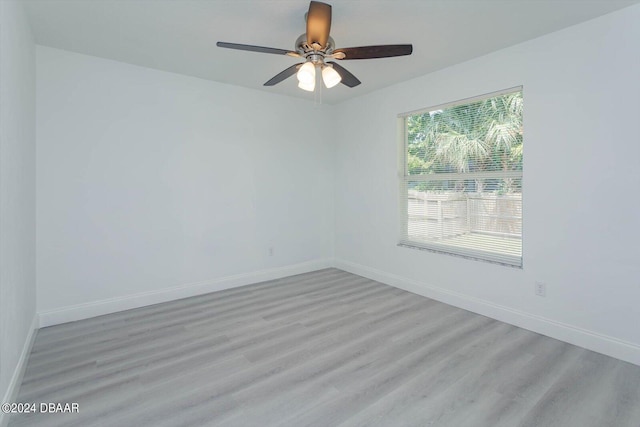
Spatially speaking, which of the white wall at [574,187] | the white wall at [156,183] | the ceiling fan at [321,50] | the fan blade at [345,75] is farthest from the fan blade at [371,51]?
the white wall at [156,183]

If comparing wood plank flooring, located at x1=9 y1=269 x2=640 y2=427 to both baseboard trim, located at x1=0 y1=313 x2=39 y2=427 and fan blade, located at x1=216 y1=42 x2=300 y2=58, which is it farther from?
fan blade, located at x1=216 y1=42 x2=300 y2=58

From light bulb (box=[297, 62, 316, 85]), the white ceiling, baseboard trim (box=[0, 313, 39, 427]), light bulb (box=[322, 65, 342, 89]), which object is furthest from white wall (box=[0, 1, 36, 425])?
light bulb (box=[322, 65, 342, 89])

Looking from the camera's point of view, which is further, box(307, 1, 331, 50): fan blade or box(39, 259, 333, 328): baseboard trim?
box(39, 259, 333, 328): baseboard trim

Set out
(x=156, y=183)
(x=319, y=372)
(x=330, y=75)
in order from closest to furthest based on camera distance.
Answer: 1. (x=319, y=372)
2. (x=330, y=75)
3. (x=156, y=183)

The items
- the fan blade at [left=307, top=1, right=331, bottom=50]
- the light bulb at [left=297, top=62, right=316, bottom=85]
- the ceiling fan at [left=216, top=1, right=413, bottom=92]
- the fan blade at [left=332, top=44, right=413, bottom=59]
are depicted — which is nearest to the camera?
the fan blade at [left=307, top=1, right=331, bottom=50]

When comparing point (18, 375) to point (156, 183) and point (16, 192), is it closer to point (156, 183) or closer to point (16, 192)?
point (16, 192)

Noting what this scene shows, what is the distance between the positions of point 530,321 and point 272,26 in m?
3.29

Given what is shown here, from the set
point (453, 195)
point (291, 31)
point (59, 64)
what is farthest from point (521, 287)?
point (59, 64)

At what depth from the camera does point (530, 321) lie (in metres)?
2.85

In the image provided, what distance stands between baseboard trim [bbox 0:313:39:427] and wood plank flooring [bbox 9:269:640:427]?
51 millimetres

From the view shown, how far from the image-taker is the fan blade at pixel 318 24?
1945 millimetres

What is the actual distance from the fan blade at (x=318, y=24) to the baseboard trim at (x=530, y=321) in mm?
2750

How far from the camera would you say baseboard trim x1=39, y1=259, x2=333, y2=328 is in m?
3.03

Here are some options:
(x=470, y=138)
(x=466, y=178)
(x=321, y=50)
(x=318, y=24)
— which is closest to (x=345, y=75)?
(x=321, y=50)
